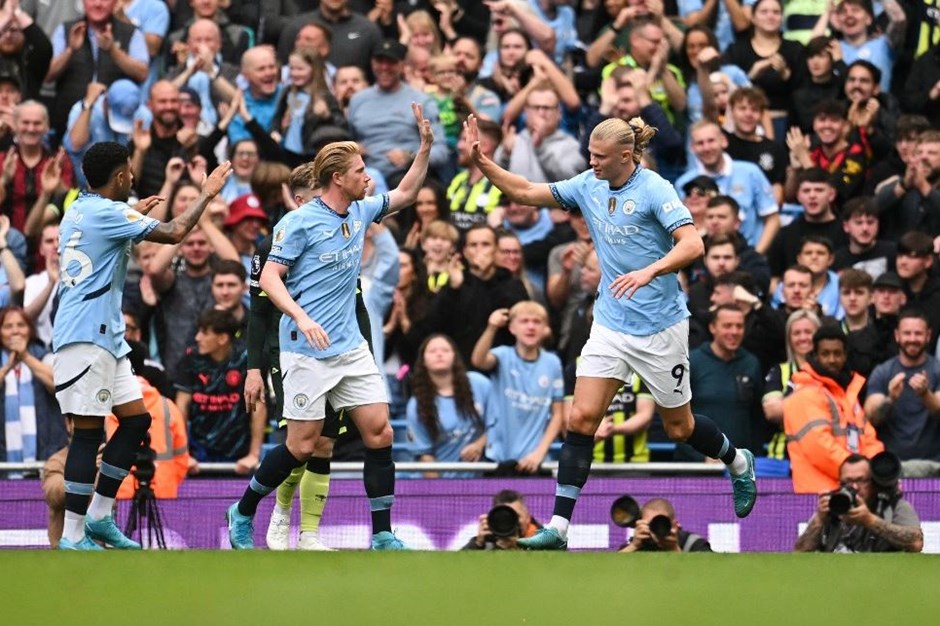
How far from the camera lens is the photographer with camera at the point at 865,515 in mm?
11484

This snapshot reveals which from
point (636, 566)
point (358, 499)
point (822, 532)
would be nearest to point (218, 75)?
point (358, 499)

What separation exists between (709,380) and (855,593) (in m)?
5.15

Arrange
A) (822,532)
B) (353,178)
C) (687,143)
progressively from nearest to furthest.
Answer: (353,178)
(822,532)
(687,143)

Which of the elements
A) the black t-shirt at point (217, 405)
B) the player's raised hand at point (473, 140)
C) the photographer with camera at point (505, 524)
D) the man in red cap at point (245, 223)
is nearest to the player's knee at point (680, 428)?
the photographer with camera at point (505, 524)

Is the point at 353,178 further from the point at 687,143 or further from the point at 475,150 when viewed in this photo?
the point at 687,143

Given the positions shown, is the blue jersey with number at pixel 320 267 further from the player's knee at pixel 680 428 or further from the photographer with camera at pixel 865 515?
the photographer with camera at pixel 865 515

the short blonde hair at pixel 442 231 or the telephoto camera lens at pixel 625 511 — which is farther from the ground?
the short blonde hair at pixel 442 231

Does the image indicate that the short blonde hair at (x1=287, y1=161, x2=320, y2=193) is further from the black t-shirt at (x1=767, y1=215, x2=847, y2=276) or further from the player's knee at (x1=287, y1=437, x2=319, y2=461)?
the black t-shirt at (x1=767, y1=215, x2=847, y2=276)

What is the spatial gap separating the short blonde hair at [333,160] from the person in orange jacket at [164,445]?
3.05 m

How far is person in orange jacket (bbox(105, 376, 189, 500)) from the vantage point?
44.7 feet

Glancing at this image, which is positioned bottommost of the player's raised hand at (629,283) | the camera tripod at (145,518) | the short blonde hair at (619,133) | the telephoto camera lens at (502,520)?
the camera tripod at (145,518)

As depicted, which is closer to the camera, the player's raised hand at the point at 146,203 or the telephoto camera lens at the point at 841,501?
the telephoto camera lens at the point at 841,501

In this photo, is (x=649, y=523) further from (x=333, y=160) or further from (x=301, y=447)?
(x=333, y=160)

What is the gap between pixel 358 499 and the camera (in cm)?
1369
